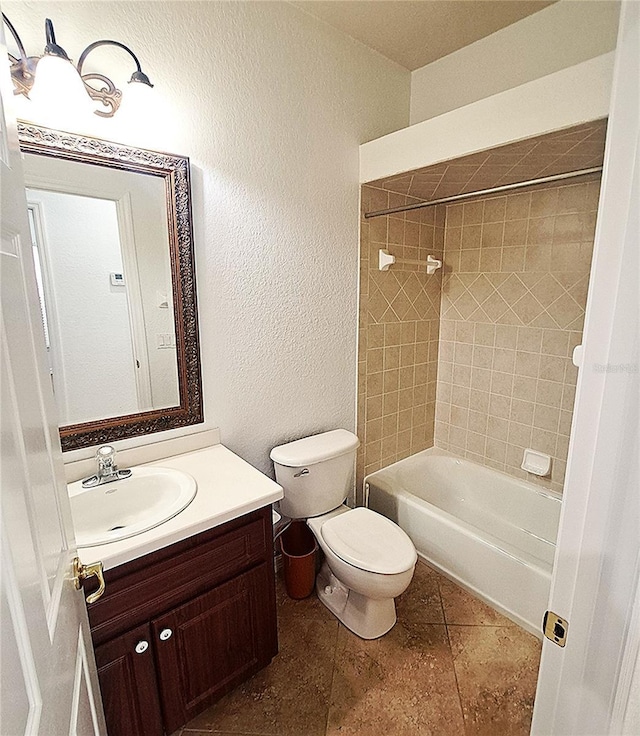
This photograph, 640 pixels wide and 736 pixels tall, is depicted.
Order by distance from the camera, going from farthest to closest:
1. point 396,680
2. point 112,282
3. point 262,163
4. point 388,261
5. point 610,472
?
1. point 388,261
2. point 262,163
3. point 396,680
4. point 112,282
5. point 610,472

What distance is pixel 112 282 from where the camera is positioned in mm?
1449

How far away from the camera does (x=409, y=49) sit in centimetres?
202

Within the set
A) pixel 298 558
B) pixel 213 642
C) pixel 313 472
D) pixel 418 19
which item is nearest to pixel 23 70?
pixel 418 19

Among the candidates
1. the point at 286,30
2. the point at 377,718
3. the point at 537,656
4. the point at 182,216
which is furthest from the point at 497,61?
the point at 377,718

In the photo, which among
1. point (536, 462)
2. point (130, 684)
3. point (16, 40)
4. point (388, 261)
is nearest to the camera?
point (16, 40)

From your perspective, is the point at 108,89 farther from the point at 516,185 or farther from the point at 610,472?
the point at 610,472

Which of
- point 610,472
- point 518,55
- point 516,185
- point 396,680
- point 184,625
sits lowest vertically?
point 396,680

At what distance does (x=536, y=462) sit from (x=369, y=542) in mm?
1199

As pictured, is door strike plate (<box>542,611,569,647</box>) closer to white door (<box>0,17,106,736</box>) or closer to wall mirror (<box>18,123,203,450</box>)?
white door (<box>0,17,106,736</box>)

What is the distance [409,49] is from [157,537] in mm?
2410

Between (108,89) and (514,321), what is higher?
(108,89)

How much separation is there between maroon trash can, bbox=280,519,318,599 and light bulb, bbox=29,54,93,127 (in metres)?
1.88

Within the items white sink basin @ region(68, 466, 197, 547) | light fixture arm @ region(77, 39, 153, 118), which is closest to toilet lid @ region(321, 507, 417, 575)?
white sink basin @ region(68, 466, 197, 547)

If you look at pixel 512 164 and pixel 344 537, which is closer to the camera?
pixel 512 164
